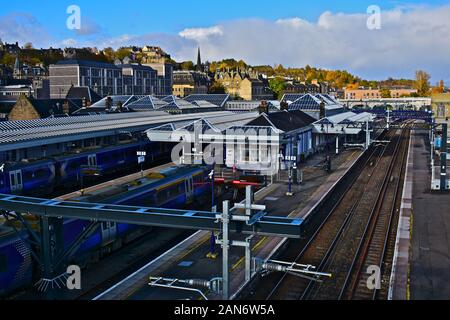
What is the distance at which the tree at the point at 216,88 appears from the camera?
14840 centimetres

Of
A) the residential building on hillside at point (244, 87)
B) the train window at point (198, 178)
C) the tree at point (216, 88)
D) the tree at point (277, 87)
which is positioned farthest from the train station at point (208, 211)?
the tree at point (277, 87)

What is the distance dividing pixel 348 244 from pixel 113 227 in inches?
435

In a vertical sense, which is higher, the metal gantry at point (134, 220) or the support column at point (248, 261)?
the metal gantry at point (134, 220)

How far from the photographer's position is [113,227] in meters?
23.5

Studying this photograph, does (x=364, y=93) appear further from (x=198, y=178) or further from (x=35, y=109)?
(x=198, y=178)

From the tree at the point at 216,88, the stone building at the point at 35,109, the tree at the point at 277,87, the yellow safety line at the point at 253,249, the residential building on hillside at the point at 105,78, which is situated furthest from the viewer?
the tree at the point at 277,87

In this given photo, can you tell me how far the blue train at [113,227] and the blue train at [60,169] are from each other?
8366mm

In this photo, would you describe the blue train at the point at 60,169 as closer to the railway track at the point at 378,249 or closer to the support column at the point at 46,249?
the support column at the point at 46,249

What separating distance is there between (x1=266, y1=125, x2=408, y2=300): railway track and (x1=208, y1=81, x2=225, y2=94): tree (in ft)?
355

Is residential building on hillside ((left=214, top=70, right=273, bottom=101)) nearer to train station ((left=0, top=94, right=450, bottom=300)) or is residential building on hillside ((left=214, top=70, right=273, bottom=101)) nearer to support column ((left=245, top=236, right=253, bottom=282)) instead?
train station ((left=0, top=94, right=450, bottom=300))

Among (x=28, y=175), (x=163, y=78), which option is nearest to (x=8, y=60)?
(x=163, y=78)

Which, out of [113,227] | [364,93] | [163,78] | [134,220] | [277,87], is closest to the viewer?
[134,220]
